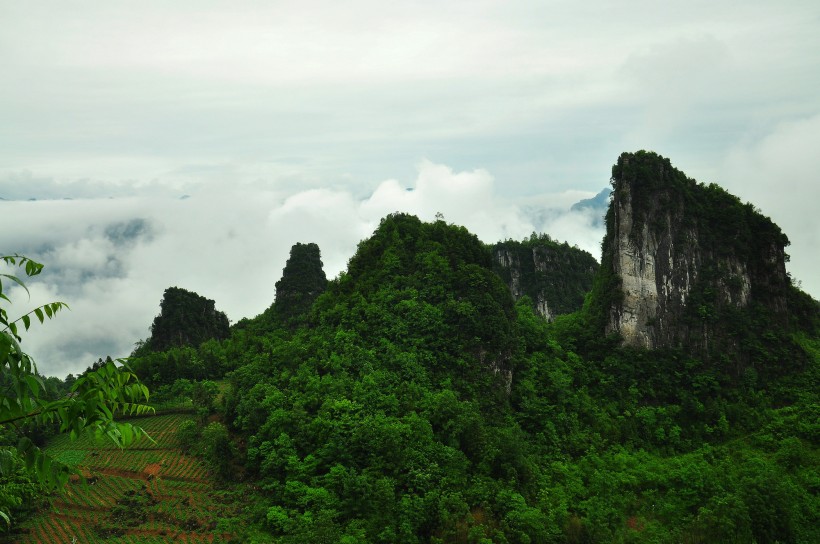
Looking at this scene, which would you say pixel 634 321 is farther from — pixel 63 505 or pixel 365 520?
pixel 63 505

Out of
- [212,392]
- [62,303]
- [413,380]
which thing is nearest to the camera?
[62,303]

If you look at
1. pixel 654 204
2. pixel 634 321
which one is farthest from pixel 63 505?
pixel 654 204

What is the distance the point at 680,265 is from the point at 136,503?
111 ft

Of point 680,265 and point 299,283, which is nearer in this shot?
point 680,265

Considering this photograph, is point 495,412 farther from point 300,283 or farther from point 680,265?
point 300,283

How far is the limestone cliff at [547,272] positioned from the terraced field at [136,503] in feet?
144

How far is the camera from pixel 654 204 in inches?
1567

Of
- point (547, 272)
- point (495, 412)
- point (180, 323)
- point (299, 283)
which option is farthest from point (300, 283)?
point (495, 412)

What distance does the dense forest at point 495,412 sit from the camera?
23812 mm

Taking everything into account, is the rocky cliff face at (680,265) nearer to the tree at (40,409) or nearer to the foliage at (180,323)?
the foliage at (180,323)

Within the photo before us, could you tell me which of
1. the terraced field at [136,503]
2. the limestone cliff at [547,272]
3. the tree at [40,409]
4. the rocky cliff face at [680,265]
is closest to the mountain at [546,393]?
the rocky cliff face at [680,265]

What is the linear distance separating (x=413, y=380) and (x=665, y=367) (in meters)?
17.6

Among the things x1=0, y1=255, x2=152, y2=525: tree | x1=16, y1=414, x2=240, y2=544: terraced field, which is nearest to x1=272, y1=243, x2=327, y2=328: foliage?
x1=16, y1=414, x2=240, y2=544: terraced field

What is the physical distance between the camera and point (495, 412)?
30656mm
